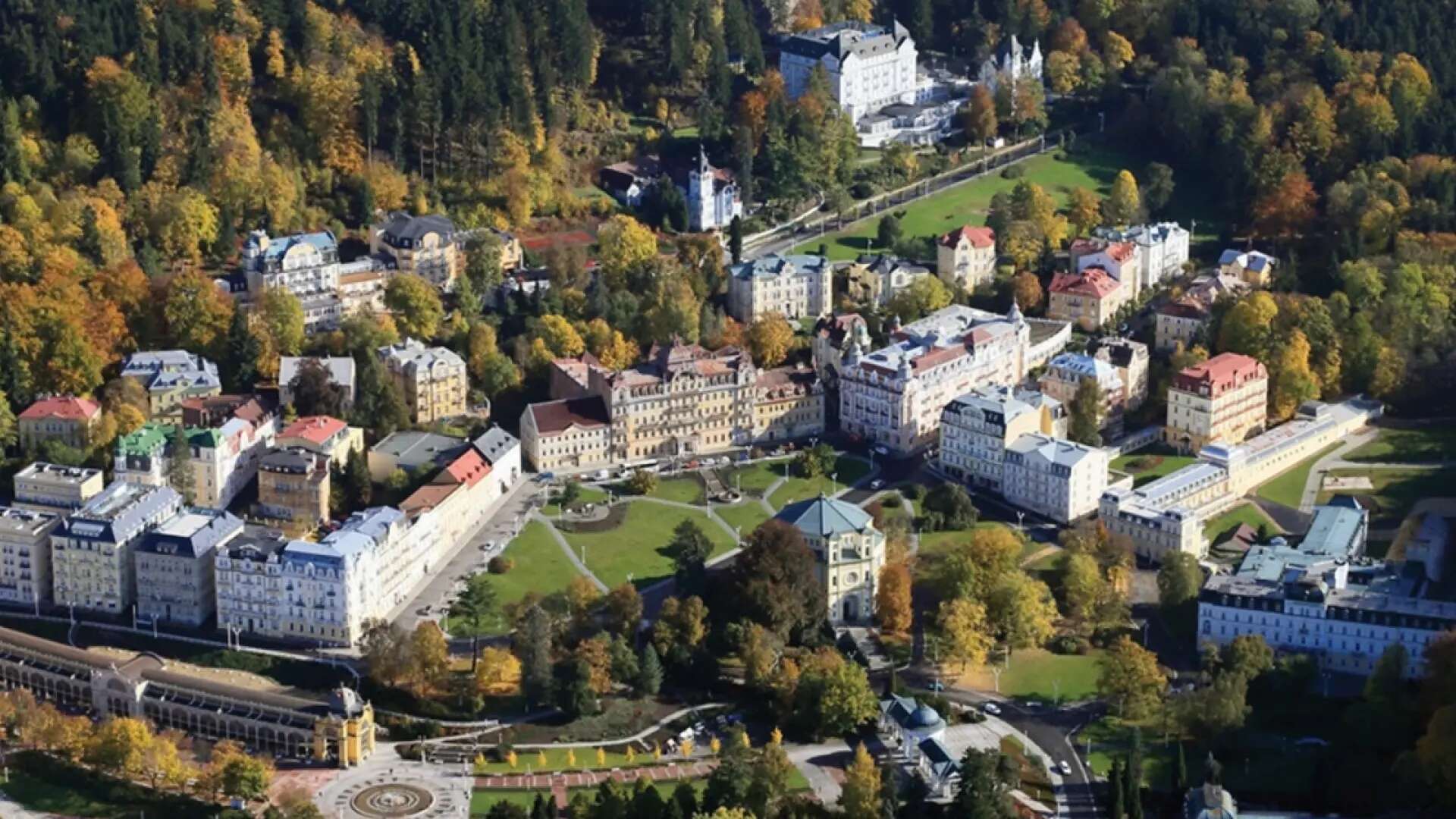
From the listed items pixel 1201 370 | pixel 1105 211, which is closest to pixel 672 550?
pixel 1201 370

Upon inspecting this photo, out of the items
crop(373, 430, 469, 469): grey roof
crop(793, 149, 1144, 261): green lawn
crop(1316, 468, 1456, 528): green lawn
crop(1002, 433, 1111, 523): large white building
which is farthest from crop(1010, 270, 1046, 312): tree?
crop(373, 430, 469, 469): grey roof

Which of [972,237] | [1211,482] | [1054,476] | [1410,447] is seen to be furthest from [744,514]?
[1410,447]

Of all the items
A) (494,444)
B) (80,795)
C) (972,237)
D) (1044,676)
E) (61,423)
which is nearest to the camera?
(80,795)

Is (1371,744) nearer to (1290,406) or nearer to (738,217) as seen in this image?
(1290,406)

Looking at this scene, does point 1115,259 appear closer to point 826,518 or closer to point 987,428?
point 987,428

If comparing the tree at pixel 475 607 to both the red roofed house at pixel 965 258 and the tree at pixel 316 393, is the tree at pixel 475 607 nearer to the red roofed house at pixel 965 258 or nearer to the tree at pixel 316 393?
the tree at pixel 316 393

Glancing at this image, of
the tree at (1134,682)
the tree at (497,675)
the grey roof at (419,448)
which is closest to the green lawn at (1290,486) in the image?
the tree at (1134,682)
